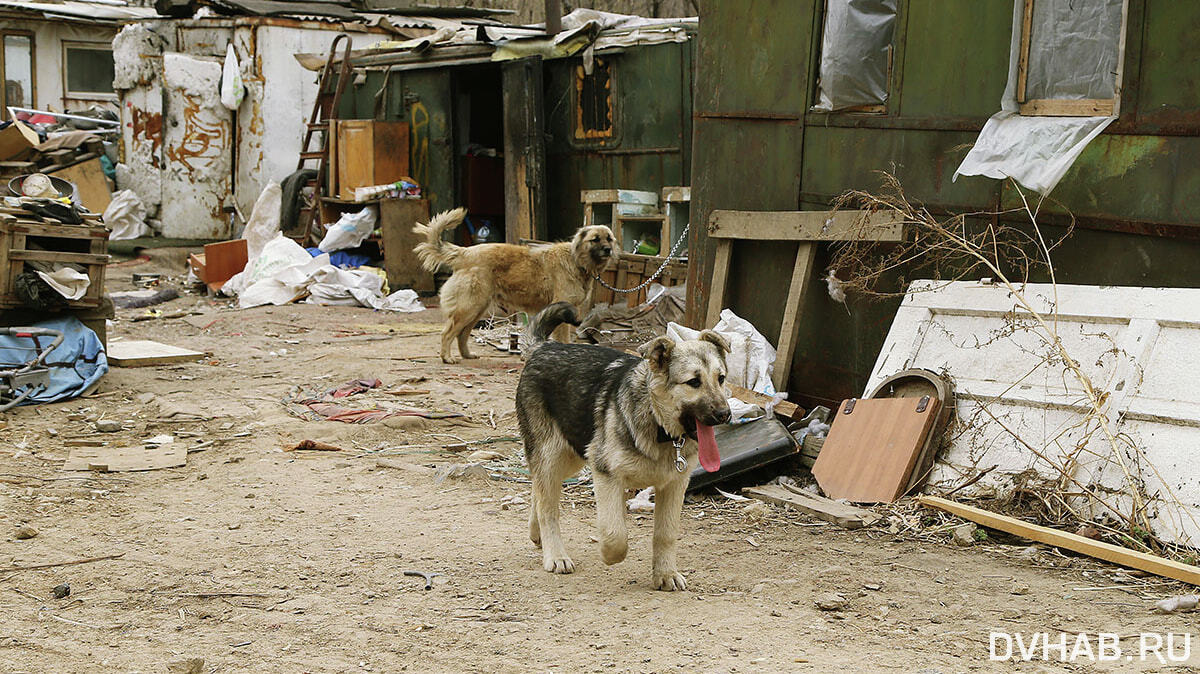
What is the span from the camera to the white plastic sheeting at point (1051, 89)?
19.8 feet

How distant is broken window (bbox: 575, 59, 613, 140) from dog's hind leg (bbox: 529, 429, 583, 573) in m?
9.15

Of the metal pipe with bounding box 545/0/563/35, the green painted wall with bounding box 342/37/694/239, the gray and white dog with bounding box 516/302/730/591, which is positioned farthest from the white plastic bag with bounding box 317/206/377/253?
the gray and white dog with bounding box 516/302/730/591

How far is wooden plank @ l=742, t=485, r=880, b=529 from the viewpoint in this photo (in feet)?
19.0

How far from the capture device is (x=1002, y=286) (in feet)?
20.9

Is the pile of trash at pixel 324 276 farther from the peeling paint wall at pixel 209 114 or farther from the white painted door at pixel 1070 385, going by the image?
the white painted door at pixel 1070 385

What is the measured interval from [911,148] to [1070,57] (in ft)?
3.73

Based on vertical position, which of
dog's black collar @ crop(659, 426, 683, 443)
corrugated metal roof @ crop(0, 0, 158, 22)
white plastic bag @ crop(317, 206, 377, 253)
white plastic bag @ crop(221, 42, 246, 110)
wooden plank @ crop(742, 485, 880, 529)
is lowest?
wooden plank @ crop(742, 485, 880, 529)

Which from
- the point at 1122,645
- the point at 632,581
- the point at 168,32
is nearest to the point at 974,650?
the point at 1122,645

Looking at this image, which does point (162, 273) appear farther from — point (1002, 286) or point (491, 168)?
point (1002, 286)

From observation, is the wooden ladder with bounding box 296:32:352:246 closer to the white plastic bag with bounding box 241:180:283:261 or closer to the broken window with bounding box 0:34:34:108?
the white plastic bag with bounding box 241:180:283:261

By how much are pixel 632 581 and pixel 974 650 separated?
156cm

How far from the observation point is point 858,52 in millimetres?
7363

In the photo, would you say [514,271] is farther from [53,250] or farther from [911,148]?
[911,148]

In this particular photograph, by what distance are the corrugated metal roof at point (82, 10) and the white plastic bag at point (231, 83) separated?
4250mm
